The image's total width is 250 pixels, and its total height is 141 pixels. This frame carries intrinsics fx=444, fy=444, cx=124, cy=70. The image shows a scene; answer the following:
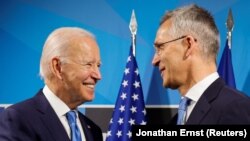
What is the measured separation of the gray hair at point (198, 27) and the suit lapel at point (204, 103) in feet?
0.53

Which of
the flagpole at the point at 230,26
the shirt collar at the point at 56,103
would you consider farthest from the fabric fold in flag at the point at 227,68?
the shirt collar at the point at 56,103

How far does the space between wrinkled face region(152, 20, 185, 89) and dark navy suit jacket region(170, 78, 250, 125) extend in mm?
188

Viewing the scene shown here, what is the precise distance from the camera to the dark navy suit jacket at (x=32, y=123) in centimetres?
192

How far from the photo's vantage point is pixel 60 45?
7.14 ft

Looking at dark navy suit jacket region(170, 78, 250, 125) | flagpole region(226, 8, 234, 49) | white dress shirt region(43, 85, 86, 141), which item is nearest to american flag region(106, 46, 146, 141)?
flagpole region(226, 8, 234, 49)

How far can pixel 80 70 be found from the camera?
7.30 ft

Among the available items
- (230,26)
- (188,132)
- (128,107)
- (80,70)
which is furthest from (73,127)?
(230,26)

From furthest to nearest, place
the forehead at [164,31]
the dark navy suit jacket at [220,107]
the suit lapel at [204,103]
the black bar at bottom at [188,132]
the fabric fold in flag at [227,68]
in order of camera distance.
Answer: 1. the fabric fold in flag at [227,68]
2. the forehead at [164,31]
3. the suit lapel at [204,103]
4. the dark navy suit jacket at [220,107]
5. the black bar at bottom at [188,132]

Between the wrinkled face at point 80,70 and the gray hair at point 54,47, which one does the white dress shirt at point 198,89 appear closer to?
the wrinkled face at point 80,70

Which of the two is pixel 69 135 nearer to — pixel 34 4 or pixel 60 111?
pixel 60 111

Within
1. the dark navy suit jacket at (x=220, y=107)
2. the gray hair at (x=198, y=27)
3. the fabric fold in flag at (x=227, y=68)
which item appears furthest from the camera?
the fabric fold in flag at (x=227, y=68)

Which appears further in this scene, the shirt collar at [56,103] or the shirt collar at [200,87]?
the shirt collar at [56,103]

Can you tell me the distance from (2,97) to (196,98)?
235 cm

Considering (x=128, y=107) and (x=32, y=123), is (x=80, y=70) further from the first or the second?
(x=128, y=107)
